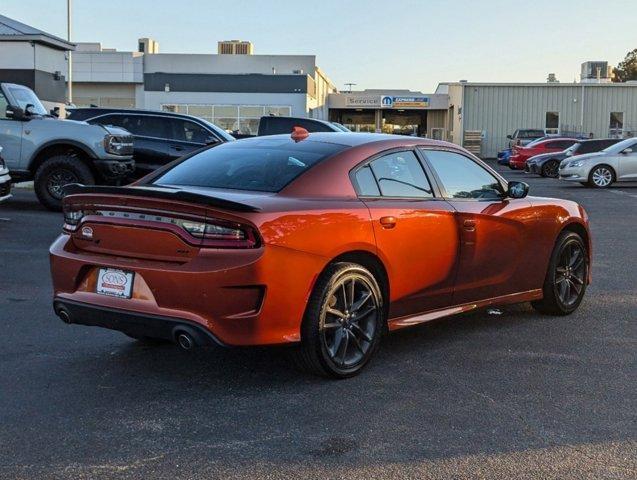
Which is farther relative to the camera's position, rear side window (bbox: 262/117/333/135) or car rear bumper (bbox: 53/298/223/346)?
rear side window (bbox: 262/117/333/135)

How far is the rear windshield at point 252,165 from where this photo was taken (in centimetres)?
517

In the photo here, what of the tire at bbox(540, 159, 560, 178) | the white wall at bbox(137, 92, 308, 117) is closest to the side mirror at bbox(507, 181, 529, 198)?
the tire at bbox(540, 159, 560, 178)

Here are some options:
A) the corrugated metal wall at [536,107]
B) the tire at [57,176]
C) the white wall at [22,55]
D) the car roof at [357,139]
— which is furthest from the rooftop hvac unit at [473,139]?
the car roof at [357,139]

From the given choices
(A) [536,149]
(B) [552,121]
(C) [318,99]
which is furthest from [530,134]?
(C) [318,99]

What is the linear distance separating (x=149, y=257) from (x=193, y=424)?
3.27 ft

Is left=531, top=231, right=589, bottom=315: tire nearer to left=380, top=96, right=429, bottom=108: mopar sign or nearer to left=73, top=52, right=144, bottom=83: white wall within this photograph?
left=380, top=96, right=429, bottom=108: mopar sign

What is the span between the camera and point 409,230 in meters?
5.38

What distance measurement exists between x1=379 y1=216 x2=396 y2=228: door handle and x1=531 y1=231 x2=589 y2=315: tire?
208 centimetres

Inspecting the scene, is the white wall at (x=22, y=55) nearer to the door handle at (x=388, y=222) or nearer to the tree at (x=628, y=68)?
the door handle at (x=388, y=222)

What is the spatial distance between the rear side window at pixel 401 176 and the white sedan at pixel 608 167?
19203mm

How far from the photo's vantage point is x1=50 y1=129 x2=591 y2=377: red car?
176 inches

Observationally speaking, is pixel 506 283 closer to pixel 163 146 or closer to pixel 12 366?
pixel 12 366

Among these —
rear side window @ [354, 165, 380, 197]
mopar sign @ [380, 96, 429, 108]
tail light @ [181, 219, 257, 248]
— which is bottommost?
tail light @ [181, 219, 257, 248]

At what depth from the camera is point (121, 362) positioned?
211 inches
